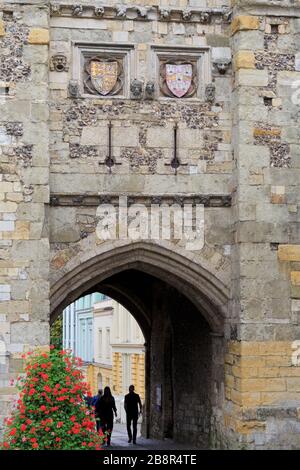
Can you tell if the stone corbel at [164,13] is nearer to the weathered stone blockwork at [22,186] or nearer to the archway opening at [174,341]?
the weathered stone blockwork at [22,186]

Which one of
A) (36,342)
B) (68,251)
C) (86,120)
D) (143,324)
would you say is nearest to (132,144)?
(86,120)

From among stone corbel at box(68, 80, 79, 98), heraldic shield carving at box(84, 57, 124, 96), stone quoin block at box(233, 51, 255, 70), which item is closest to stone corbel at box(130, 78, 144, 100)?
heraldic shield carving at box(84, 57, 124, 96)

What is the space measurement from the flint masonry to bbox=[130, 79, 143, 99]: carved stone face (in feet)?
0.07

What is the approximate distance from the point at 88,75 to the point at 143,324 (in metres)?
8.33

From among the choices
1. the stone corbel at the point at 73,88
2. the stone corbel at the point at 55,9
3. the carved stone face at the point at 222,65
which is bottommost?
the stone corbel at the point at 73,88

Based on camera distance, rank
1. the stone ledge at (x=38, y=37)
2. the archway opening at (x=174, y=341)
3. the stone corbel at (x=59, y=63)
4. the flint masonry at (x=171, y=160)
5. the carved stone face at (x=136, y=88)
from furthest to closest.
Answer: the archway opening at (x=174, y=341), the carved stone face at (x=136, y=88), the stone corbel at (x=59, y=63), the stone ledge at (x=38, y=37), the flint masonry at (x=171, y=160)

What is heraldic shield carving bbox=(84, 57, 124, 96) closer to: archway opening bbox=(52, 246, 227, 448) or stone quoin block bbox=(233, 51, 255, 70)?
stone quoin block bbox=(233, 51, 255, 70)

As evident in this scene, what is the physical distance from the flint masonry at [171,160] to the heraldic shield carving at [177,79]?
18 millimetres

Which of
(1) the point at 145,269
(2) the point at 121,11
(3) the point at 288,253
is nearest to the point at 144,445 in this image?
(1) the point at 145,269

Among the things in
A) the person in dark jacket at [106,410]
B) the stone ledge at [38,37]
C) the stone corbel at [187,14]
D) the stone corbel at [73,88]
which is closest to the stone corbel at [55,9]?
the stone ledge at [38,37]

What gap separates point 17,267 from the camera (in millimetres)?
14680

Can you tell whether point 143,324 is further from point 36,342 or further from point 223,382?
point 36,342

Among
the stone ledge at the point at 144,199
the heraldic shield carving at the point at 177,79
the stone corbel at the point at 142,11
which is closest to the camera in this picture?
the stone ledge at the point at 144,199

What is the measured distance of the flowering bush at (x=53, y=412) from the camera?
11.2 meters
